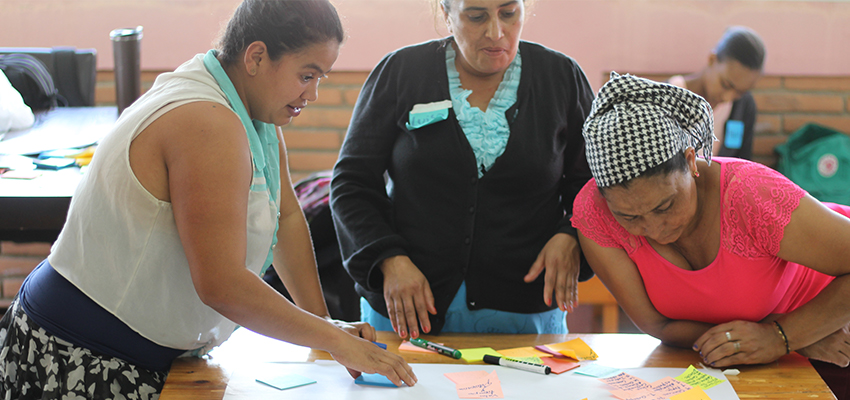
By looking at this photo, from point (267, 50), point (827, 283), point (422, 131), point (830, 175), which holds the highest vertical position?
point (267, 50)

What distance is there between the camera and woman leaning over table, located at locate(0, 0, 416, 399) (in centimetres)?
95

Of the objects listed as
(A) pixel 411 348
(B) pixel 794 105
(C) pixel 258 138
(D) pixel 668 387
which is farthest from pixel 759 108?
(C) pixel 258 138

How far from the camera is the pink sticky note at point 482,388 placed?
110 cm

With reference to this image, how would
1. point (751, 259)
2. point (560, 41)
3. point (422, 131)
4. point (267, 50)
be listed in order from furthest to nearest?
point (560, 41)
point (422, 131)
point (751, 259)
point (267, 50)

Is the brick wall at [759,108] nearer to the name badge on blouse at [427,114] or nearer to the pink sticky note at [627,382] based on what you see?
the name badge on blouse at [427,114]

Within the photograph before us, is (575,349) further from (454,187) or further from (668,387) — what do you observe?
(454,187)

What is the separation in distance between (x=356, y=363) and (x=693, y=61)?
2565 mm

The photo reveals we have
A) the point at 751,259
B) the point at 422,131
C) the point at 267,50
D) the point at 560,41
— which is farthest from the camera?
the point at 560,41

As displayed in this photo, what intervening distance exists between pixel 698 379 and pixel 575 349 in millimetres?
224

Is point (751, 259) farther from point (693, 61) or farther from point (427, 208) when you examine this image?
point (693, 61)

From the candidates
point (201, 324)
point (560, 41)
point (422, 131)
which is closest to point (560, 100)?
point (422, 131)

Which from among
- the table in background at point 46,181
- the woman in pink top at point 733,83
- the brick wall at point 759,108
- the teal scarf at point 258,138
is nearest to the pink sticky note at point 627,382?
the teal scarf at point 258,138

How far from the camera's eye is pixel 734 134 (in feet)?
10.1

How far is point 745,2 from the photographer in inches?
119
